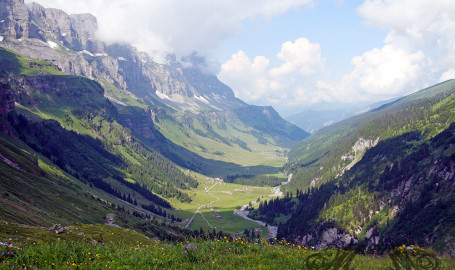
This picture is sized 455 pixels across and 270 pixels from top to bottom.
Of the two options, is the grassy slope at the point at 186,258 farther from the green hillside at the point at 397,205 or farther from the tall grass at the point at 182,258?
the green hillside at the point at 397,205

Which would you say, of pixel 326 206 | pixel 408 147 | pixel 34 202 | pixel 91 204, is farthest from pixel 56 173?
pixel 408 147

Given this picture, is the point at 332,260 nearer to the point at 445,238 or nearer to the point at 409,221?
the point at 445,238

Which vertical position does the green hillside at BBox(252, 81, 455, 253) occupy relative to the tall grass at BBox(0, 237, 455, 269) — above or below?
below

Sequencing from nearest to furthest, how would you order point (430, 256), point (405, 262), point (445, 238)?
1. point (405, 262)
2. point (430, 256)
3. point (445, 238)

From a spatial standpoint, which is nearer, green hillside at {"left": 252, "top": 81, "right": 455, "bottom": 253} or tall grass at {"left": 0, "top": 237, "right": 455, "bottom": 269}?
tall grass at {"left": 0, "top": 237, "right": 455, "bottom": 269}

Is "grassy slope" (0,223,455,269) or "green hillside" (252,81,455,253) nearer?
"grassy slope" (0,223,455,269)

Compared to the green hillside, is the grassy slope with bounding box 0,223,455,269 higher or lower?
higher

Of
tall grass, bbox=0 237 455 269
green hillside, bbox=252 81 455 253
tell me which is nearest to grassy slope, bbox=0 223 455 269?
tall grass, bbox=0 237 455 269

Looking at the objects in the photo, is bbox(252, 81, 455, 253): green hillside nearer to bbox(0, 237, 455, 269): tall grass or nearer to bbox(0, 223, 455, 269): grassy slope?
bbox(0, 223, 455, 269): grassy slope

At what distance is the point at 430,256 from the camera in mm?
15742

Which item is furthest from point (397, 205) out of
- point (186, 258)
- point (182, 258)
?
point (182, 258)

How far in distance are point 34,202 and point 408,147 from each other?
21327 cm

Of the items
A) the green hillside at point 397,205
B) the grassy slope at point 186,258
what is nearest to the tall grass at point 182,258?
the grassy slope at point 186,258

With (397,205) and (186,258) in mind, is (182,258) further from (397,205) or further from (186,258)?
(397,205)
